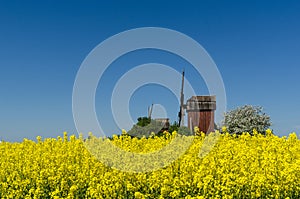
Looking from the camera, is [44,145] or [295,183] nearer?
[295,183]

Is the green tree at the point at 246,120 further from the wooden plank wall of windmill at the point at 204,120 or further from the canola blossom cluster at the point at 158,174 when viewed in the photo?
the canola blossom cluster at the point at 158,174

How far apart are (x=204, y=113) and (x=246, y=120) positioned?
220 centimetres

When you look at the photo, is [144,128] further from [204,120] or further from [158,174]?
[158,174]

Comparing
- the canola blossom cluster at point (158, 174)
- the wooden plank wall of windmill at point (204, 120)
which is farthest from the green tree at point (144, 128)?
the canola blossom cluster at point (158, 174)

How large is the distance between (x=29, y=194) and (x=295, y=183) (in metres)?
3.88

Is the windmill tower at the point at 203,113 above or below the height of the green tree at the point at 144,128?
above

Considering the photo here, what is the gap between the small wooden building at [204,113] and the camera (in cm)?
2102

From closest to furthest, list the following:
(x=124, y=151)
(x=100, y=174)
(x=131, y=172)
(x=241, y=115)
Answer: (x=131, y=172) < (x=100, y=174) < (x=124, y=151) < (x=241, y=115)

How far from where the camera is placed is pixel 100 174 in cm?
703

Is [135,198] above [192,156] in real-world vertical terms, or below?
below

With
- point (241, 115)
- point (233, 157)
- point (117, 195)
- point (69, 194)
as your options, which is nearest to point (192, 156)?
point (233, 157)

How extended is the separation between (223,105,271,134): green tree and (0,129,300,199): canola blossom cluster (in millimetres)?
11015

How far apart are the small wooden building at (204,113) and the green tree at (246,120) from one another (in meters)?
0.91

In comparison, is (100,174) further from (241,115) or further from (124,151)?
(241,115)
